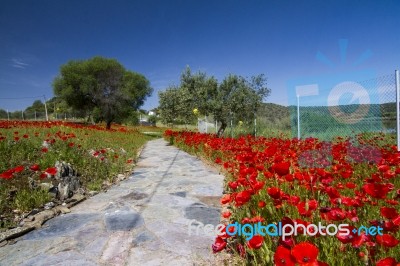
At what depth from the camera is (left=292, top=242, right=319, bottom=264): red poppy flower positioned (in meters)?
0.94

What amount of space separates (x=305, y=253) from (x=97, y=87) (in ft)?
80.6

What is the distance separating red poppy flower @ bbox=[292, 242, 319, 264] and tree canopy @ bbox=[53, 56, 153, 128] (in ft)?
76.0

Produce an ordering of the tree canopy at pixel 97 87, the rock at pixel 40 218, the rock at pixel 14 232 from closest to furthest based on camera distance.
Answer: the rock at pixel 14 232, the rock at pixel 40 218, the tree canopy at pixel 97 87

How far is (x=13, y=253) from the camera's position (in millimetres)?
2531

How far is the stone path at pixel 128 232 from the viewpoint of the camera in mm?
2381

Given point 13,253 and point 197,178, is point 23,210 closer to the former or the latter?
point 13,253

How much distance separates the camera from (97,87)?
2308 cm

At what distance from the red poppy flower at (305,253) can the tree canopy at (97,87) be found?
76.0 ft

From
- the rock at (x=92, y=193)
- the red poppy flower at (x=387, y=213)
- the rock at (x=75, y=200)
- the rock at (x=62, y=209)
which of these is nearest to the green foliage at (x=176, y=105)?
the rock at (x=92, y=193)

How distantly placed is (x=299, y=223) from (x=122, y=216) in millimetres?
2639

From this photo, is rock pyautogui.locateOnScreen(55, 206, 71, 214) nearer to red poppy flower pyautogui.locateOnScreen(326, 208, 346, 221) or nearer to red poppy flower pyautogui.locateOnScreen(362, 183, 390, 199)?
red poppy flower pyautogui.locateOnScreen(326, 208, 346, 221)

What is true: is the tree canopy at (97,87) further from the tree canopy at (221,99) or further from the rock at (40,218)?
the rock at (40,218)

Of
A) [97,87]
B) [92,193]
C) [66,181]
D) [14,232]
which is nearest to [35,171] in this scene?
[66,181]

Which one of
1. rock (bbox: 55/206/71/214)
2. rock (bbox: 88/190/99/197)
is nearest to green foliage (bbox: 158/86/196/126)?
rock (bbox: 88/190/99/197)
